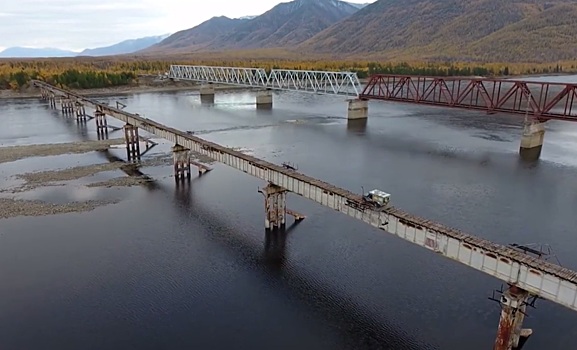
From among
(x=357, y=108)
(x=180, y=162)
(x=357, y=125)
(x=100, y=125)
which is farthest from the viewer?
(x=357, y=108)

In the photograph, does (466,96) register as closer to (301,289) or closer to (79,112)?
(79,112)

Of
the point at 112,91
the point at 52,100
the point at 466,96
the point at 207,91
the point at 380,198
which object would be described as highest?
the point at 466,96

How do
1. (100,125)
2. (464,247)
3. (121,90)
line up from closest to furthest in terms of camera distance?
1. (464,247)
2. (100,125)
3. (121,90)

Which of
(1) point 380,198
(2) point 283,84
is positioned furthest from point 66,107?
(1) point 380,198

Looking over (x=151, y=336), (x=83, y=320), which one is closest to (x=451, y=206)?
(x=151, y=336)

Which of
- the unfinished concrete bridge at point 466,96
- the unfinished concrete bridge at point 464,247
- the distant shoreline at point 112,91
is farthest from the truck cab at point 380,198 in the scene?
the distant shoreline at point 112,91

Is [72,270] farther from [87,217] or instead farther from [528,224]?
[528,224]

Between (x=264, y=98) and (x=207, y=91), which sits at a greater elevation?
(x=207, y=91)

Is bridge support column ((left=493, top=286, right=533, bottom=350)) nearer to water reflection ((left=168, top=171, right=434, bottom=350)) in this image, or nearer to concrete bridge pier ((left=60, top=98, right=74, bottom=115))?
water reflection ((left=168, top=171, right=434, bottom=350))
